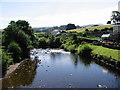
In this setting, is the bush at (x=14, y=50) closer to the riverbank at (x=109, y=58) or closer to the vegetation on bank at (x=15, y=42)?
the vegetation on bank at (x=15, y=42)

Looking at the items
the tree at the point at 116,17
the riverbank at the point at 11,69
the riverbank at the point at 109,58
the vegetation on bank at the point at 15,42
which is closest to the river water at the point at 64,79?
the riverbank at the point at 11,69

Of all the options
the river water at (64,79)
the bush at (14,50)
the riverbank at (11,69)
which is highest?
the bush at (14,50)

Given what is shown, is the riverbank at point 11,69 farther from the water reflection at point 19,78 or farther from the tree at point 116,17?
the tree at point 116,17

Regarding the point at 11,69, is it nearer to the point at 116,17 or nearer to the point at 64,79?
the point at 64,79

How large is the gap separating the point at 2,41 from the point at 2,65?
18.7 metres

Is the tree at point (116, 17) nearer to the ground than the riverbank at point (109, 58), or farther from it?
farther from it

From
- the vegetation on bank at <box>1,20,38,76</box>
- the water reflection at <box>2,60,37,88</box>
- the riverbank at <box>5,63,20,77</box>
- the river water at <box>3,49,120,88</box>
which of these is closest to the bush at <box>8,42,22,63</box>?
the vegetation on bank at <box>1,20,38,76</box>

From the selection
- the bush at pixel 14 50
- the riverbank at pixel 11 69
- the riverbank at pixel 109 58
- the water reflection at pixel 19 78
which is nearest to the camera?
the water reflection at pixel 19 78

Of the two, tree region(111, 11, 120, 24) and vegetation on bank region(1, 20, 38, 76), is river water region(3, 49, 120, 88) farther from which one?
tree region(111, 11, 120, 24)

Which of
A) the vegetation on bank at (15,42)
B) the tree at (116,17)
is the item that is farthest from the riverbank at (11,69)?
the tree at (116,17)

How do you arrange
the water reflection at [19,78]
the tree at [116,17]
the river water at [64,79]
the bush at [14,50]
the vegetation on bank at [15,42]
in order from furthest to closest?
the tree at [116,17] → the vegetation on bank at [15,42] → the bush at [14,50] → the water reflection at [19,78] → the river water at [64,79]

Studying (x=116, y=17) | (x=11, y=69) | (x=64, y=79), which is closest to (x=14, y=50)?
(x=11, y=69)

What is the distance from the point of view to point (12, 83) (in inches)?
1357

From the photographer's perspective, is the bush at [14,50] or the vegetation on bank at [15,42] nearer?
the bush at [14,50]
